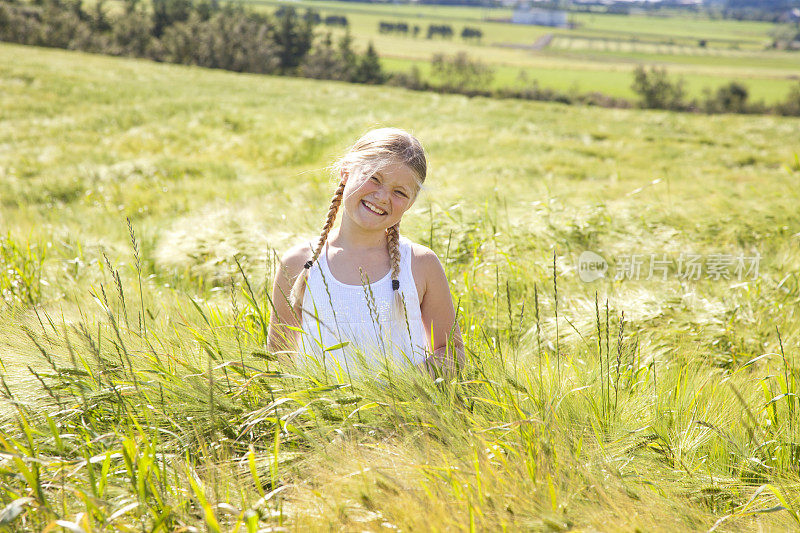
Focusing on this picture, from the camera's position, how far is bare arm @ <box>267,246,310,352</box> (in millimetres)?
2461

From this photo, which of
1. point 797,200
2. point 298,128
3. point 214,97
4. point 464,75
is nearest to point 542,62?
point 464,75

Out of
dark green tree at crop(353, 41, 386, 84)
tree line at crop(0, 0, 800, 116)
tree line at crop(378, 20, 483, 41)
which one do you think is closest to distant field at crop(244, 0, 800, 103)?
tree line at crop(378, 20, 483, 41)

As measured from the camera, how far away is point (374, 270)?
271 centimetres

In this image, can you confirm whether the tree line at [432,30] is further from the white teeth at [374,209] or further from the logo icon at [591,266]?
the white teeth at [374,209]

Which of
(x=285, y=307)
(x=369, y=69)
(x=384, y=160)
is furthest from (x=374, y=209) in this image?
(x=369, y=69)

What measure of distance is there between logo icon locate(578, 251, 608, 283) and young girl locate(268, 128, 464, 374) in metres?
2.15

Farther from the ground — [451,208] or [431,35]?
[431,35]

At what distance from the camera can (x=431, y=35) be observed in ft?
564

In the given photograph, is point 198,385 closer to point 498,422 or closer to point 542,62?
point 498,422

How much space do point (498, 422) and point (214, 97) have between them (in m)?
23.4

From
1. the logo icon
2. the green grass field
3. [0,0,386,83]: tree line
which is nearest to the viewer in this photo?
the green grass field

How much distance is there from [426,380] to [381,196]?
923mm

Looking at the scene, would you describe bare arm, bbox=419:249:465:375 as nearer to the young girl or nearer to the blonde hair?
the young girl

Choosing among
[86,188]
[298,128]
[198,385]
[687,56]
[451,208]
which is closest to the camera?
[198,385]
